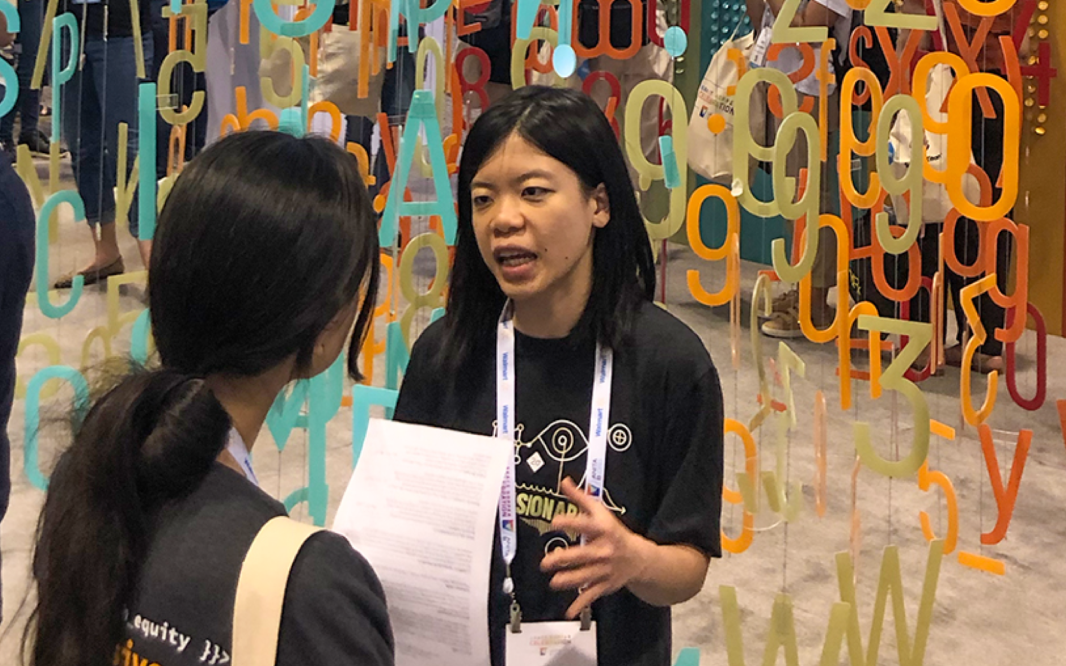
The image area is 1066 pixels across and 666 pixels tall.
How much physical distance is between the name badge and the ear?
450 millimetres

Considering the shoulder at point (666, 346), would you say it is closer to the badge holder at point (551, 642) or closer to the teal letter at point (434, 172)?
the badge holder at point (551, 642)

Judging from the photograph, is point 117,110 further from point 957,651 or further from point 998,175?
point 957,651

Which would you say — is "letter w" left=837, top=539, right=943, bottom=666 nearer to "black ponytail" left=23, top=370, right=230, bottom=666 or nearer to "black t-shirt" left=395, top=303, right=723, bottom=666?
"black t-shirt" left=395, top=303, right=723, bottom=666

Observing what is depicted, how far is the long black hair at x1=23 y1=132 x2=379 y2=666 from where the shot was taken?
842 mm

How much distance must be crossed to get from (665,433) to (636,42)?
0.79 meters

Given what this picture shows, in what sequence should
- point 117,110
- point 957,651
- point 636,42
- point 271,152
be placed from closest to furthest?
point 271,152 < point 636,42 < point 957,651 < point 117,110

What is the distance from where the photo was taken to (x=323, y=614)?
795mm

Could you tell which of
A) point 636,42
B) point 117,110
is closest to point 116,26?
point 117,110

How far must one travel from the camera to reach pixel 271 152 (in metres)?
0.92

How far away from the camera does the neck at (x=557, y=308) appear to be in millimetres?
1311

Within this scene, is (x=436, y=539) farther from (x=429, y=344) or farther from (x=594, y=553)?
(x=429, y=344)

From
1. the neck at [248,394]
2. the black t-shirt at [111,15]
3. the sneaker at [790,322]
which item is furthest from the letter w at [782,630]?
the black t-shirt at [111,15]

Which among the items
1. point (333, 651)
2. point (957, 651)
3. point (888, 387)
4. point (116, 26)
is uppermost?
point (116, 26)

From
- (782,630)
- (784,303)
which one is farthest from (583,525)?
(784,303)
